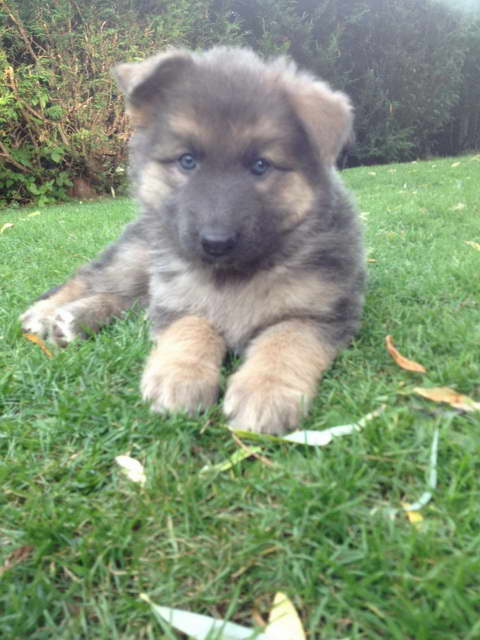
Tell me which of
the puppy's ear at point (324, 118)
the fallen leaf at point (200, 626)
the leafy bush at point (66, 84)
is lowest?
the leafy bush at point (66, 84)

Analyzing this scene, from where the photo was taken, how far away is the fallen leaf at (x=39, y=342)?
251 cm

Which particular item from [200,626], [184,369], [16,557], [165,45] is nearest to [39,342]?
[184,369]

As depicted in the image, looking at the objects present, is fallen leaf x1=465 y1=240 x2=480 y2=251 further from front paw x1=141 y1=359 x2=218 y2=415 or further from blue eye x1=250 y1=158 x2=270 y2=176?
front paw x1=141 y1=359 x2=218 y2=415

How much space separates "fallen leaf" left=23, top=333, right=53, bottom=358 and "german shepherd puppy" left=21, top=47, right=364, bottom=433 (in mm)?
88

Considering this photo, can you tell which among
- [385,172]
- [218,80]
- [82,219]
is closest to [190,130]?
[218,80]

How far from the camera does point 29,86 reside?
8.67m

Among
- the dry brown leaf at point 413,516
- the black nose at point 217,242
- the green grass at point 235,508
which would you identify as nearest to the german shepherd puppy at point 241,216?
the black nose at point 217,242

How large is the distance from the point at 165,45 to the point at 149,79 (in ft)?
28.1

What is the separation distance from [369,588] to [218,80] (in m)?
2.06

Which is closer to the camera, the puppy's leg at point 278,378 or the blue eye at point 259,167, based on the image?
the puppy's leg at point 278,378

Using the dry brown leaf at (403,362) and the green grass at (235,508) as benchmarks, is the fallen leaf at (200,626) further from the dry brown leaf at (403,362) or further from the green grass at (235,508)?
the dry brown leaf at (403,362)

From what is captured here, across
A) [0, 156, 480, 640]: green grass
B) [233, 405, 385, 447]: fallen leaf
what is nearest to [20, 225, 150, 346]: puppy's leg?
[0, 156, 480, 640]: green grass

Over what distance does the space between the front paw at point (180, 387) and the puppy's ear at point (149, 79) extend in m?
1.32

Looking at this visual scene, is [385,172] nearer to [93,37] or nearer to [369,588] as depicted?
[93,37]
